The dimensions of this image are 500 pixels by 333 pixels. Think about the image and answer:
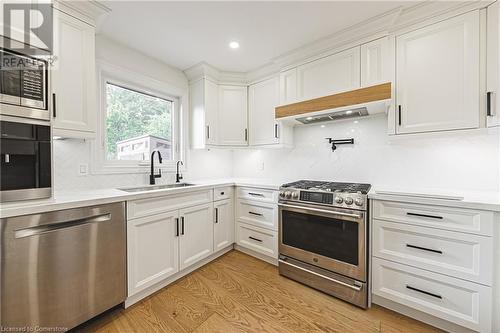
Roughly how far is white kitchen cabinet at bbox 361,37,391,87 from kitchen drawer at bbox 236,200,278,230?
1.60 metres

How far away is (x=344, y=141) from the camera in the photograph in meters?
2.42

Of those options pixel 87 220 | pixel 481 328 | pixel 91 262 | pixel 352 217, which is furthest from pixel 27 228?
pixel 481 328

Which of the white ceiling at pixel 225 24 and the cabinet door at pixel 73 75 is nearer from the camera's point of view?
the cabinet door at pixel 73 75

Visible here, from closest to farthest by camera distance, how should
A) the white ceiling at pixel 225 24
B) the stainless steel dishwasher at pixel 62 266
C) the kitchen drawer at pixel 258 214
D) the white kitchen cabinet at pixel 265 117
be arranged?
the stainless steel dishwasher at pixel 62 266 → the white ceiling at pixel 225 24 → the kitchen drawer at pixel 258 214 → the white kitchen cabinet at pixel 265 117

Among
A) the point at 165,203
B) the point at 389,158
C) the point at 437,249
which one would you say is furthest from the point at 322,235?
the point at 165,203

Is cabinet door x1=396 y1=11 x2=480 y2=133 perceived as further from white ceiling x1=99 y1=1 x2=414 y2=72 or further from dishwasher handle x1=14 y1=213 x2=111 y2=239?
dishwasher handle x1=14 y1=213 x2=111 y2=239

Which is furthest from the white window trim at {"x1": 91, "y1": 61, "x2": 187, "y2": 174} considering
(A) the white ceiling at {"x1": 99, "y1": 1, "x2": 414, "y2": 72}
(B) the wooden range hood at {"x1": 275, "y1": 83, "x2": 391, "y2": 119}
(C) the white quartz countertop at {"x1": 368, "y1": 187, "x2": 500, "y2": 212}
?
(C) the white quartz countertop at {"x1": 368, "y1": 187, "x2": 500, "y2": 212}

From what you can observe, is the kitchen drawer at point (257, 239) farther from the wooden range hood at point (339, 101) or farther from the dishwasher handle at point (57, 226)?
the dishwasher handle at point (57, 226)

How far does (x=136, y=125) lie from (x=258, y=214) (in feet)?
6.07

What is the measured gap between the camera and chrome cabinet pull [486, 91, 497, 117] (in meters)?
1.48

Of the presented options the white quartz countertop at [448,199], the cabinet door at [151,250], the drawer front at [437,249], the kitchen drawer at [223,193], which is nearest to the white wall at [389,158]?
the white quartz countertop at [448,199]

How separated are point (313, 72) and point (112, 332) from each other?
2929 millimetres

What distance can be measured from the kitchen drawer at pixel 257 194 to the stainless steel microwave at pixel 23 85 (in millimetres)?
1919

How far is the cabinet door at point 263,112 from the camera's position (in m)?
2.74
